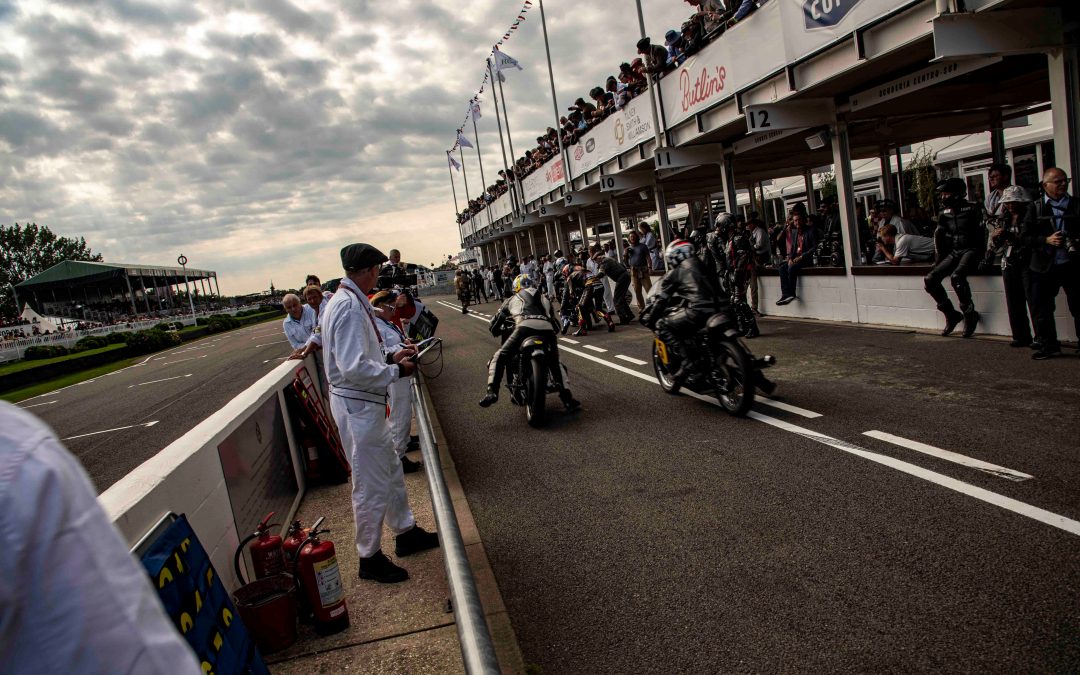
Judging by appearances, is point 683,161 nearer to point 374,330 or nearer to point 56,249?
point 374,330

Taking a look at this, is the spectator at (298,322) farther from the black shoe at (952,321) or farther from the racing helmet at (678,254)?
the black shoe at (952,321)

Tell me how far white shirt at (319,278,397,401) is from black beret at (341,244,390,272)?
10 centimetres

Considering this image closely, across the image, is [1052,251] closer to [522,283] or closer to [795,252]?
[522,283]

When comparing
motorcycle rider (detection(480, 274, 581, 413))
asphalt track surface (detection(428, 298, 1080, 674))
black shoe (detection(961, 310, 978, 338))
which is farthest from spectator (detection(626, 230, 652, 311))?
asphalt track surface (detection(428, 298, 1080, 674))

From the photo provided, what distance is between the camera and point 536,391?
7.82 meters

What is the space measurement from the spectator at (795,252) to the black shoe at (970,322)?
13.9 feet

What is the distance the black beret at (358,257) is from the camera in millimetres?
4570

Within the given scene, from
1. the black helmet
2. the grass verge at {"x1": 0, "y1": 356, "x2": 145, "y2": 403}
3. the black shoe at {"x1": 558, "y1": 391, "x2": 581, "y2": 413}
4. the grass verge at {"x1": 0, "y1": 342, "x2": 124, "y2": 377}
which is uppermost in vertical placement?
the black helmet

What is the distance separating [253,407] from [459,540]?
10.9 feet

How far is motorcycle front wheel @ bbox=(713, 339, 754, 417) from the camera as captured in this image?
689 cm

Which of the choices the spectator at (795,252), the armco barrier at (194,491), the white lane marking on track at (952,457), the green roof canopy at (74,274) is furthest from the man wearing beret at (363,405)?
the green roof canopy at (74,274)

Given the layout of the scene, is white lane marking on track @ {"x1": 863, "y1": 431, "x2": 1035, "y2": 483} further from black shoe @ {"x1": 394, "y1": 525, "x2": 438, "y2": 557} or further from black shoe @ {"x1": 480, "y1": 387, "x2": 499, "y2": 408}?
black shoe @ {"x1": 480, "y1": 387, "x2": 499, "y2": 408}

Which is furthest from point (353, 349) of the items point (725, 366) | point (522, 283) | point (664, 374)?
point (664, 374)

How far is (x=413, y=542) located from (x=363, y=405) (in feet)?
3.50
